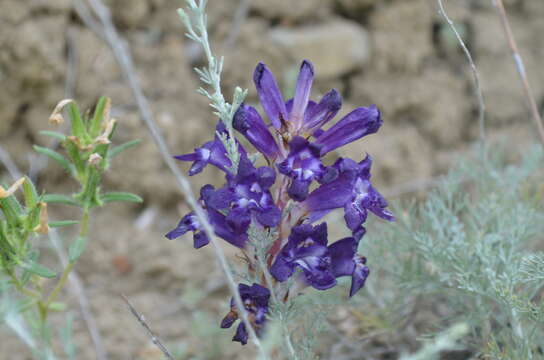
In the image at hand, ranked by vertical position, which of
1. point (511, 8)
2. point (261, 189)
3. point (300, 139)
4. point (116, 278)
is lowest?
point (116, 278)

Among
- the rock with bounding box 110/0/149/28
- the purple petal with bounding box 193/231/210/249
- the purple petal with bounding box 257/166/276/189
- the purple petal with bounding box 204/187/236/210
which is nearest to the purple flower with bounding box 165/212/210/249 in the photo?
the purple petal with bounding box 193/231/210/249

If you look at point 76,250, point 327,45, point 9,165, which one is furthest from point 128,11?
point 76,250

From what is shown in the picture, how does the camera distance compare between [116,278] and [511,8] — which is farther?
[511,8]

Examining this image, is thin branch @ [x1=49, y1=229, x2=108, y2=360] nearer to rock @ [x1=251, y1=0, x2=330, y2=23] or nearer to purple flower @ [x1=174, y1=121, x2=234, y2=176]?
purple flower @ [x1=174, y1=121, x2=234, y2=176]

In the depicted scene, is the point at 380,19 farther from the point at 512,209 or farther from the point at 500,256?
the point at 500,256

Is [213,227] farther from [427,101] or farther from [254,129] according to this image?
[427,101]

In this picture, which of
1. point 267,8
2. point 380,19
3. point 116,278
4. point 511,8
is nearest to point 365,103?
point 380,19
